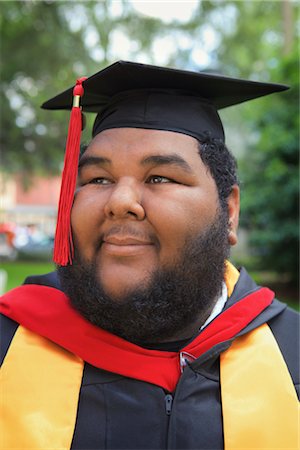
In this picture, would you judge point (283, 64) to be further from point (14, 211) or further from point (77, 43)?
point (14, 211)

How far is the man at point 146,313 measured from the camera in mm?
1616

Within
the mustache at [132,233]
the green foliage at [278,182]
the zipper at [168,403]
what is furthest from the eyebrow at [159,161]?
the green foliage at [278,182]

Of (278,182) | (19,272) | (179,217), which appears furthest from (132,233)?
(19,272)

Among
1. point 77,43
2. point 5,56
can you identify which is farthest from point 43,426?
point 5,56

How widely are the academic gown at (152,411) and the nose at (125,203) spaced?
550 millimetres

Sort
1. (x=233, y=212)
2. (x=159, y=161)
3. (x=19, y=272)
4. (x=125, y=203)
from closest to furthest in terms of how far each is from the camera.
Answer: (x=125, y=203), (x=159, y=161), (x=233, y=212), (x=19, y=272)

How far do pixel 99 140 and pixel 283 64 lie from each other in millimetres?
7521

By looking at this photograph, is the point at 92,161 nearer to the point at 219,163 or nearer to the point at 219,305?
the point at 219,163

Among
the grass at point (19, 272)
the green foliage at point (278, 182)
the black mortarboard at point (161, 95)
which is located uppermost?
the black mortarboard at point (161, 95)

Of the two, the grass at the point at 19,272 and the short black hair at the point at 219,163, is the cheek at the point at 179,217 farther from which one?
the grass at the point at 19,272

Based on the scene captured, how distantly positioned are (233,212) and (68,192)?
676 millimetres

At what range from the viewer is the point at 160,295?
65.1 inches

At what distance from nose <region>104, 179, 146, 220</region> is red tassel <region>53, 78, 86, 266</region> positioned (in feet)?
0.66

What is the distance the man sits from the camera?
63.6 inches
